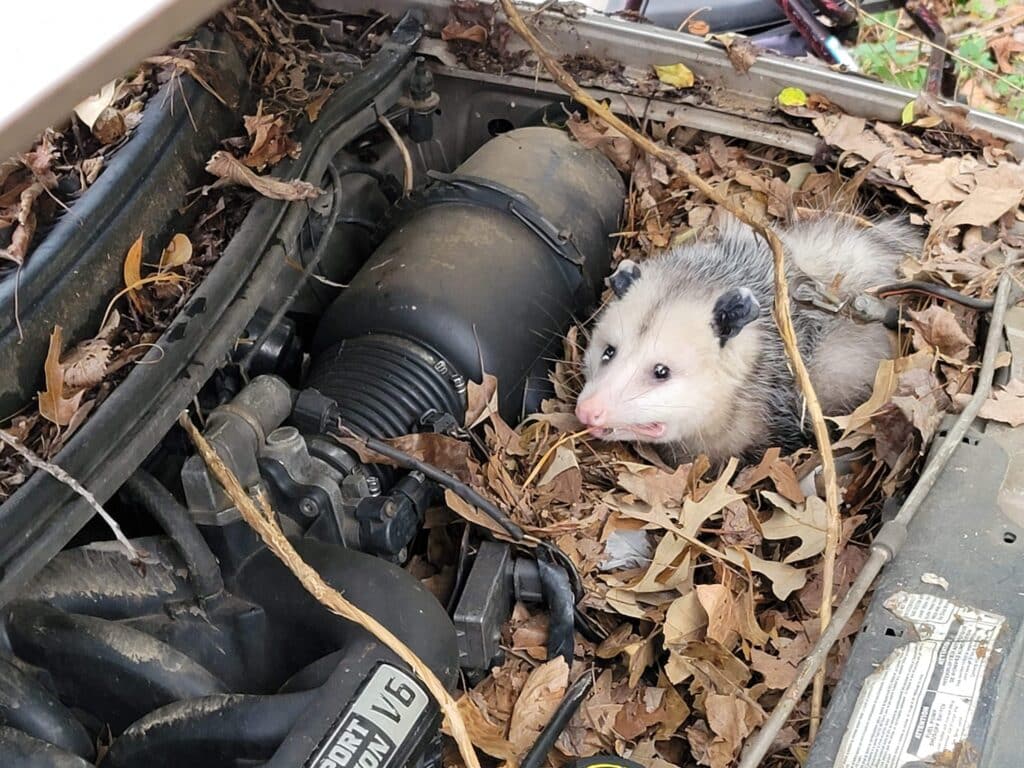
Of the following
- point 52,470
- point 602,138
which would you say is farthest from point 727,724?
point 602,138

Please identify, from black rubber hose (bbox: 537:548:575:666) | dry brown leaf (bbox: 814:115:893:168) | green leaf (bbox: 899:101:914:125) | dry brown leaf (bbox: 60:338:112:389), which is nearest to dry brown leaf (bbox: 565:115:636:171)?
dry brown leaf (bbox: 814:115:893:168)

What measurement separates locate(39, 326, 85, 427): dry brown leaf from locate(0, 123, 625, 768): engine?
0.15 meters

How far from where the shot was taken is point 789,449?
2020 millimetres

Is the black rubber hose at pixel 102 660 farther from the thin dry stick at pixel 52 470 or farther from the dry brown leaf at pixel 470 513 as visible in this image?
the dry brown leaf at pixel 470 513

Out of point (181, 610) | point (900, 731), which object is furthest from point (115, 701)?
point (900, 731)

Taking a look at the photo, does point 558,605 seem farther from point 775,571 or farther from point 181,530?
point 181,530

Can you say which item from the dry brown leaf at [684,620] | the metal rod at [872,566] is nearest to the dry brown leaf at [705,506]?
the dry brown leaf at [684,620]

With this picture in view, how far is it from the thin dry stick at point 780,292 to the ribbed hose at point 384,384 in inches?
21.3

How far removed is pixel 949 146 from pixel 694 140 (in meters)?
0.51

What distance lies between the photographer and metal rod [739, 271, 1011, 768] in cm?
121

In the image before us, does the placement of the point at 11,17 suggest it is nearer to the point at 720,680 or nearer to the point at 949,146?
the point at 720,680

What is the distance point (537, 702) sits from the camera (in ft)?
5.01

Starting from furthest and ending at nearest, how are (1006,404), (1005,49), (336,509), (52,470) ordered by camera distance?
Answer: 1. (1005,49)
2. (1006,404)
3. (336,509)
4. (52,470)

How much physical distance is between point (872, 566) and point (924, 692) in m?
0.19
